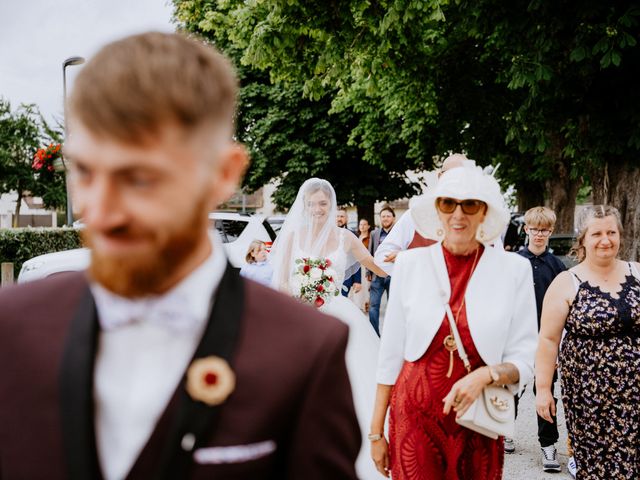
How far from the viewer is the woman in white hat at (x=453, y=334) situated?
10.5 ft

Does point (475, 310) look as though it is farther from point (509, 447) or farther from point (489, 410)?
point (509, 447)

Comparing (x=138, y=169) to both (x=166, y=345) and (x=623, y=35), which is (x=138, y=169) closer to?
(x=166, y=345)

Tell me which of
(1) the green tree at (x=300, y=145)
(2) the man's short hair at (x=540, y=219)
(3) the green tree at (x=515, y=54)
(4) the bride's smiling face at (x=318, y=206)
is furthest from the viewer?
(1) the green tree at (x=300, y=145)

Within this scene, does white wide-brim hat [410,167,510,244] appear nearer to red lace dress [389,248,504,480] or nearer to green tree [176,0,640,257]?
red lace dress [389,248,504,480]

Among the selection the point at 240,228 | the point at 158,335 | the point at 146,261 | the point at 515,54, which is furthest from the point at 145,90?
the point at 240,228

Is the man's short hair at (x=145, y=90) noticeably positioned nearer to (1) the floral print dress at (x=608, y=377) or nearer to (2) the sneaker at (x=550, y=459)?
(1) the floral print dress at (x=608, y=377)

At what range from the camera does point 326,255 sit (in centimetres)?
733

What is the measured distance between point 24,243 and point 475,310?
1443cm

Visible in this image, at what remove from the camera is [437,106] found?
16.8 meters

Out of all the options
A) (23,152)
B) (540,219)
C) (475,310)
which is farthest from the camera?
(23,152)

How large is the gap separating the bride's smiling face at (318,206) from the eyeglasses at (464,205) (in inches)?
159

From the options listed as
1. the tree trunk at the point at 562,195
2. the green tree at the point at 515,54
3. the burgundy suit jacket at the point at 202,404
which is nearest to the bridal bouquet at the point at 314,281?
the green tree at the point at 515,54

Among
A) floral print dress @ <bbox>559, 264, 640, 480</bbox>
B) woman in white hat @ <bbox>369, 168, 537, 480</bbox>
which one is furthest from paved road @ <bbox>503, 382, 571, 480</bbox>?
woman in white hat @ <bbox>369, 168, 537, 480</bbox>

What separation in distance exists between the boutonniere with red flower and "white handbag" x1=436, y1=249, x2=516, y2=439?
2160 mm
